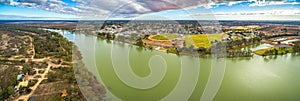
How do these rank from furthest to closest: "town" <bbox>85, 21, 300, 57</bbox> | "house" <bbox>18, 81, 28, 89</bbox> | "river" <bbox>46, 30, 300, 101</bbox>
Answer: "town" <bbox>85, 21, 300, 57</bbox>, "house" <bbox>18, 81, 28, 89</bbox>, "river" <bbox>46, 30, 300, 101</bbox>

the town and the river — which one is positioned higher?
the town

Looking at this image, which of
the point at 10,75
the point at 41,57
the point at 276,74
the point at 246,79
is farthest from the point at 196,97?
the point at 41,57

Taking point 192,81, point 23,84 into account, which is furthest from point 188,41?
point 23,84

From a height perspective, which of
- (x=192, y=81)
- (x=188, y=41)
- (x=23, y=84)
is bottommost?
(x=23, y=84)

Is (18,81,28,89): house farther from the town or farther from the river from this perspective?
the town

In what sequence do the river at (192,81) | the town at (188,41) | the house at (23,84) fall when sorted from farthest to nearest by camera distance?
1. the town at (188,41)
2. the house at (23,84)
3. the river at (192,81)

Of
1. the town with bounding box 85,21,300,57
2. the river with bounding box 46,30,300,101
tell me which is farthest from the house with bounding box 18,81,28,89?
the town with bounding box 85,21,300,57

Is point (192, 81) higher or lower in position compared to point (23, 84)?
higher

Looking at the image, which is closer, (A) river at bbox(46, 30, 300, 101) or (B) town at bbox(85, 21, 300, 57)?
(A) river at bbox(46, 30, 300, 101)

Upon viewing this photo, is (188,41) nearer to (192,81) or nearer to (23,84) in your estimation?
(192,81)

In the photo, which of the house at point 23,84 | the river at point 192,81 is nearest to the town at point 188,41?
the river at point 192,81

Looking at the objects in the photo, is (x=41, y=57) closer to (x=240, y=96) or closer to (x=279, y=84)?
(x=240, y=96)

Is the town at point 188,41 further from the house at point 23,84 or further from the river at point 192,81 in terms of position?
the house at point 23,84
